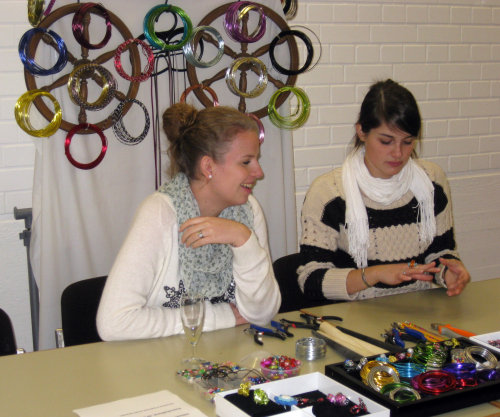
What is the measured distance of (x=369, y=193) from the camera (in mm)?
2389

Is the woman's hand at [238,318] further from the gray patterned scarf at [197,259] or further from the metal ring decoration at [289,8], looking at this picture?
the metal ring decoration at [289,8]

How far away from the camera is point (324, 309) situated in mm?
1994

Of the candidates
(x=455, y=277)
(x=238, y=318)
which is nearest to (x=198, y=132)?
(x=238, y=318)

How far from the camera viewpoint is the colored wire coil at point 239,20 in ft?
9.67

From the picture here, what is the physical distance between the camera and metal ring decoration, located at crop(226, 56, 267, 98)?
2967 millimetres

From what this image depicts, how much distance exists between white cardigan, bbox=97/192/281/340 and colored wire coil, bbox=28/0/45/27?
1.07 metres

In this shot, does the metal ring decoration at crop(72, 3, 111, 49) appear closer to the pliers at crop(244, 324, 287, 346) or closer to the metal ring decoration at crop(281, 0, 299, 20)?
the metal ring decoration at crop(281, 0, 299, 20)

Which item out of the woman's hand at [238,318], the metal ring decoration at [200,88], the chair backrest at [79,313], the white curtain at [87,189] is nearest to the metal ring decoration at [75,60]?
the white curtain at [87,189]

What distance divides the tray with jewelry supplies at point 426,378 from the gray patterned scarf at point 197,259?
654mm

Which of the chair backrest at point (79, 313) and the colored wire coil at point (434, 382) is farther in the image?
the chair backrest at point (79, 313)

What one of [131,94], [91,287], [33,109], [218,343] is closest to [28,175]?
[33,109]

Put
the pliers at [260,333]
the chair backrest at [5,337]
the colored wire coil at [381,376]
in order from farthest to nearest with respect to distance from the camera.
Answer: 1. the chair backrest at [5,337]
2. the pliers at [260,333]
3. the colored wire coil at [381,376]

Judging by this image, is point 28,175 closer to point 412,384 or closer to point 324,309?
point 324,309

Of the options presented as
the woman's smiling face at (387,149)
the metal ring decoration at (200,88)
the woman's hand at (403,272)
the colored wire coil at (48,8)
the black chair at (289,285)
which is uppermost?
the colored wire coil at (48,8)
